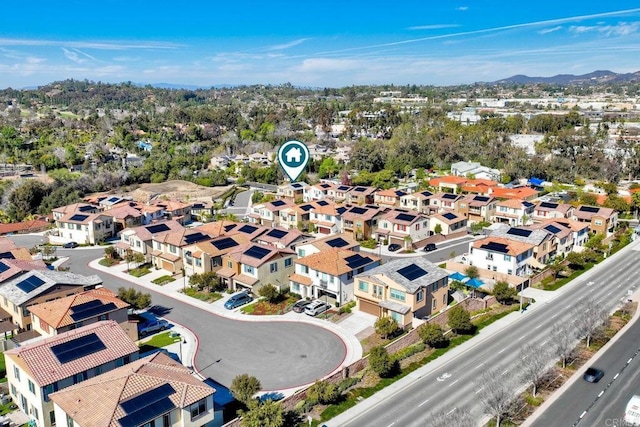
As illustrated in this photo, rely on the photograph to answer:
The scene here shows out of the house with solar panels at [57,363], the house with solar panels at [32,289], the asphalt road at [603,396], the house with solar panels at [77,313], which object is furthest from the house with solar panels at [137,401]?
the asphalt road at [603,396]

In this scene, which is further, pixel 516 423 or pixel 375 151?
pixel 375 151

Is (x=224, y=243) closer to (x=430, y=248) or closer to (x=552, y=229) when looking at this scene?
(x=430, y=248)

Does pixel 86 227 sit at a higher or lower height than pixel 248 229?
lower

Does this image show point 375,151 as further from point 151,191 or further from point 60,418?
point 60,418

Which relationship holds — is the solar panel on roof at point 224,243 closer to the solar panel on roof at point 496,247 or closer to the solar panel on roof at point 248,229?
the solar panel on roof at point 248,229

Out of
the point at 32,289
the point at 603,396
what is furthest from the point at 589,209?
the point at 32,289

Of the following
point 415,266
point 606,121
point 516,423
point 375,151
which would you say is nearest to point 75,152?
point 375,151
